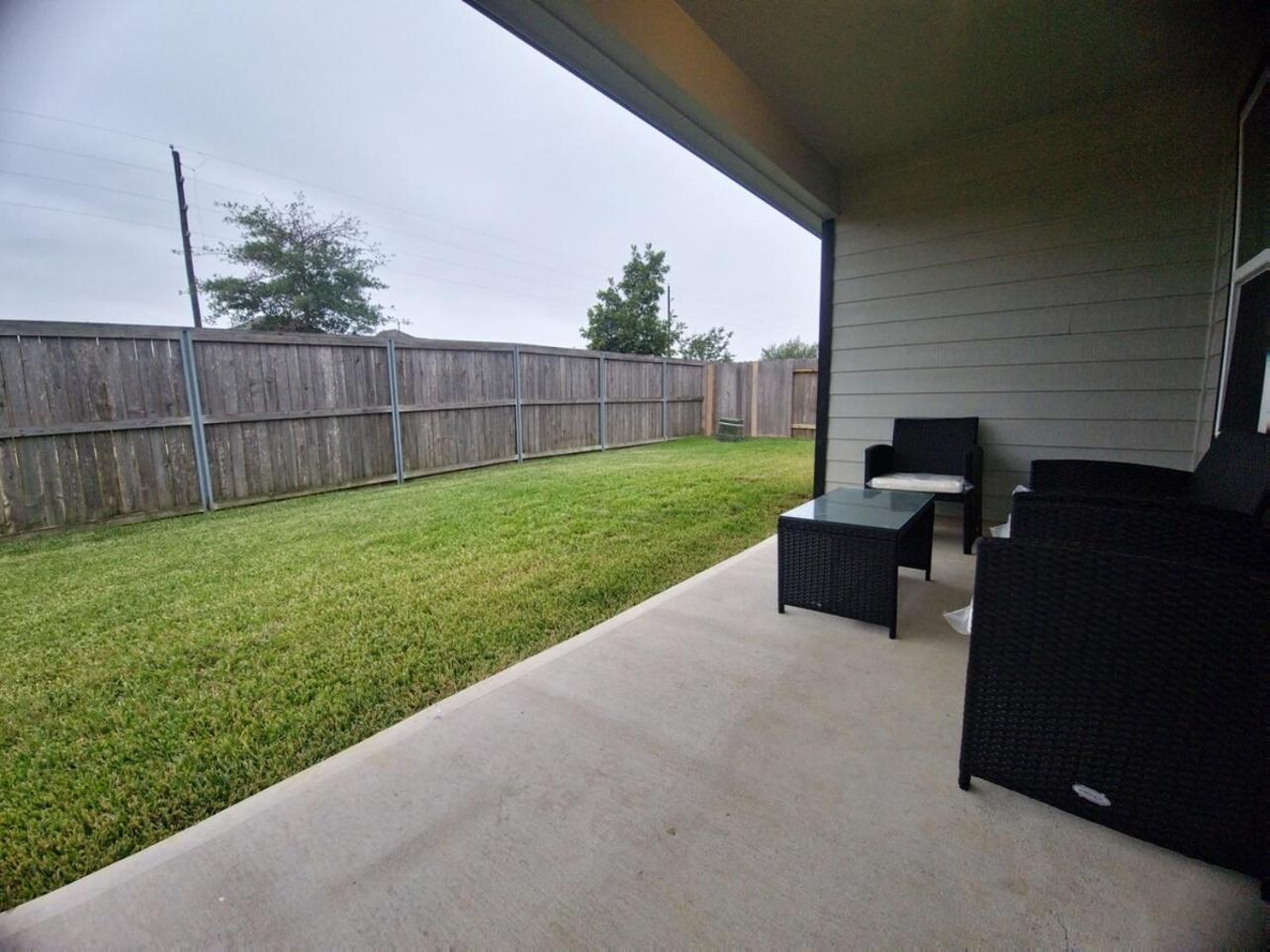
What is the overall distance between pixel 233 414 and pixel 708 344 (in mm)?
19602

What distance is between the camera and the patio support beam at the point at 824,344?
4.21 m

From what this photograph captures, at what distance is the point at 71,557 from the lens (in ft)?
11.4

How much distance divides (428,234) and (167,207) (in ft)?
17.6

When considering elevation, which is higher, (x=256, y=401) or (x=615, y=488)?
(x=256, y=401)

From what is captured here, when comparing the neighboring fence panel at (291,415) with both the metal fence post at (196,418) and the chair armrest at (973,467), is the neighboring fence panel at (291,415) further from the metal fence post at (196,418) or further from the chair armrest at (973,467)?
the chair armrest at (973,467)

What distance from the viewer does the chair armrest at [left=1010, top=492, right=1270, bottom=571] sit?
143cm

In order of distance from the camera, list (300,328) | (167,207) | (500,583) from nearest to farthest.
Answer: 1. (500,583)
2. (167,207)
3. (300,328)

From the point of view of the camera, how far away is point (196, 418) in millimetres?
4770

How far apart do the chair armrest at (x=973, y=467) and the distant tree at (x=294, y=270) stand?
14.1m

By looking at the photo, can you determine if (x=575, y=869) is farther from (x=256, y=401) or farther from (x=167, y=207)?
(x=167, y=207)

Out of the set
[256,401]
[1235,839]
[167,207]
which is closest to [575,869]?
[1235,839]

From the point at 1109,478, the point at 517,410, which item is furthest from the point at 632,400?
the point at 1109,478

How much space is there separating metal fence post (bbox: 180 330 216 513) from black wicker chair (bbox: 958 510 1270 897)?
5999 millimetres

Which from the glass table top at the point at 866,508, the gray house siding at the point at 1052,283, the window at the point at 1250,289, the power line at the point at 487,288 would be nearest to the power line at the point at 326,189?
the power line at the point at 487,288
